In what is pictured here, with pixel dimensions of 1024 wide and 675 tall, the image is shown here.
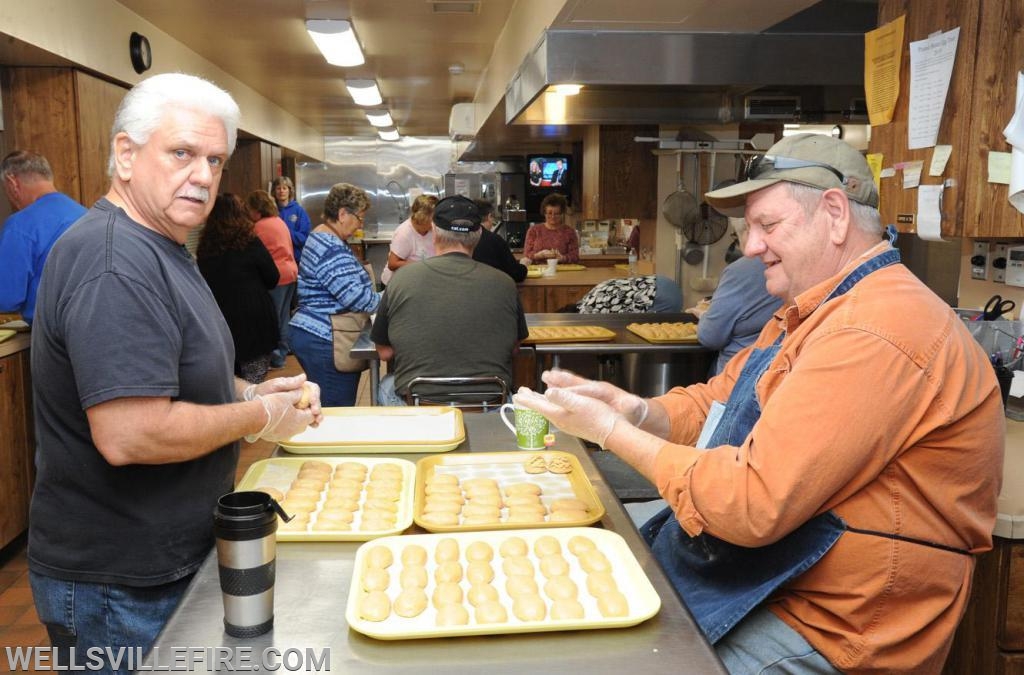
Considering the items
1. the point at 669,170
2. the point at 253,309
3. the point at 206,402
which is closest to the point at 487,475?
the point at 206,402

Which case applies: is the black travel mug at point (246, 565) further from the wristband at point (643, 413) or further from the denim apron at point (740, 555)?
the wristband at point (643, 413)

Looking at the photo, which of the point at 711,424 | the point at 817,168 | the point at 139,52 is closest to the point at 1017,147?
the point at 817,168

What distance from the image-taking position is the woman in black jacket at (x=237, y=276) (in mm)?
5234

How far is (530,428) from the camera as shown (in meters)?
2.07

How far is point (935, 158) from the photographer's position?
2.40 m

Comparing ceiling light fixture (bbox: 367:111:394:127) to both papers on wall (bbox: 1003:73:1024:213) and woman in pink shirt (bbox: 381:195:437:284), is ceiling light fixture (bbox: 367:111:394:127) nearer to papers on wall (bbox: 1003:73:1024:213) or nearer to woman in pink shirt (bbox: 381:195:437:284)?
woman in pink shirt (bbox: 381:195:437:284)

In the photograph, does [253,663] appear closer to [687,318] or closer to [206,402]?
[206,402]

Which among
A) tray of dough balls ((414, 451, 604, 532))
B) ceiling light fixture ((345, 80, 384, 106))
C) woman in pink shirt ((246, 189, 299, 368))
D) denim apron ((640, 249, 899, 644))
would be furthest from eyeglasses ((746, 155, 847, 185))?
ceiling light fixture ((345, 80, 384, 106))

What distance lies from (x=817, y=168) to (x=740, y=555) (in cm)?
75

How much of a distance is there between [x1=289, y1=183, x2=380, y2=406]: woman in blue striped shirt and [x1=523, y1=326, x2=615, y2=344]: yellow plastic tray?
90 centimetres

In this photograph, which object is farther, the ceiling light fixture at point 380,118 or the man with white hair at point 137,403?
the ceiling light fixture at point 380,118

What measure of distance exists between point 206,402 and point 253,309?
382 centimetres

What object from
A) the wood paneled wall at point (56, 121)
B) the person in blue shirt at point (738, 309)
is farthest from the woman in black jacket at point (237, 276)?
the person in blue shirt at point (738, 309)

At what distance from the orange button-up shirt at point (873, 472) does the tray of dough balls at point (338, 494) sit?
22.2 inches
